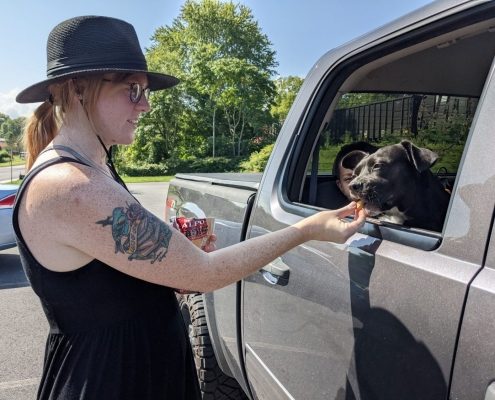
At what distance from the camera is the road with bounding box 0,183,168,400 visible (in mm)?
3561

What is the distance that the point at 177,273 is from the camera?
1331 mm

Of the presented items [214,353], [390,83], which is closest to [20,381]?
[214,353]

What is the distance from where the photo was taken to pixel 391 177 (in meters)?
1.98

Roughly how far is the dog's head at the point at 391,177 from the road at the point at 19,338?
2.94 m

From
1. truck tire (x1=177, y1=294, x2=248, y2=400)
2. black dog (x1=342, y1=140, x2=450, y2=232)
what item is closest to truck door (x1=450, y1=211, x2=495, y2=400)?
black dog (x1=342, y1=140, x2=450, y2=232)

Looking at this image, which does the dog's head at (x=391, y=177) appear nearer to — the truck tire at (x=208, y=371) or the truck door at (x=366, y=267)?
the truck door at (x=366, y=267)

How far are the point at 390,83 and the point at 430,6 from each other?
139cm

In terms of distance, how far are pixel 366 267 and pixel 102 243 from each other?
31.3 inches

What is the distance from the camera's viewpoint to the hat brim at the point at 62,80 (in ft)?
4.62

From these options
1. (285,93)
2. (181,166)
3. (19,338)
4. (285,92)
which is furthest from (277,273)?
(285,92)

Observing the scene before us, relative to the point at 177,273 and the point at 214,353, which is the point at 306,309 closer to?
the point at 177,273

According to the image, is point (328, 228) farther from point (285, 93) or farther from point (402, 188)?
point (285, 93)

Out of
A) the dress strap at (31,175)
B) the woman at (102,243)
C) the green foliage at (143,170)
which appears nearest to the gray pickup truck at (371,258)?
the woman at (102,243)

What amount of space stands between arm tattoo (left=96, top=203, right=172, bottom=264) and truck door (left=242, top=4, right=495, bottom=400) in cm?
62
